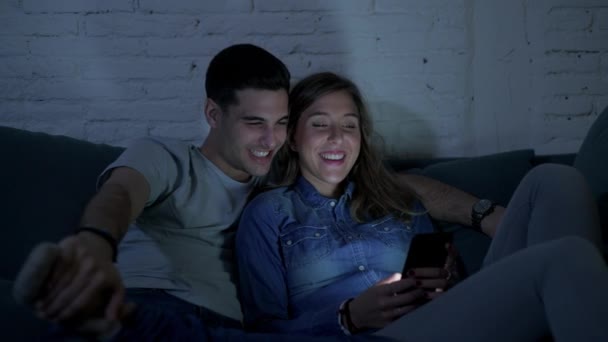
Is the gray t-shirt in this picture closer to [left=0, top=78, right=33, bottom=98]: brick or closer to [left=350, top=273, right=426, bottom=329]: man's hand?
[left=350, top=273, right=426, bottom=329]: man's hand

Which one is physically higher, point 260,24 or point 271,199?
point 260,24

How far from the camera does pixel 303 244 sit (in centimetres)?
164

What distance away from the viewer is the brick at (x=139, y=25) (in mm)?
2109

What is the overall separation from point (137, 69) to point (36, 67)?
33 centimetres

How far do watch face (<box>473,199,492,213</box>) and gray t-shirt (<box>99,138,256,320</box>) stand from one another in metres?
0.64

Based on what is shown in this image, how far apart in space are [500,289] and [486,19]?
1318 mm

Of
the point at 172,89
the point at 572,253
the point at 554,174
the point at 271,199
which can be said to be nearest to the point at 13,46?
the point at 172,89

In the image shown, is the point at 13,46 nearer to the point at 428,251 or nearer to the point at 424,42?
the point at 424,42

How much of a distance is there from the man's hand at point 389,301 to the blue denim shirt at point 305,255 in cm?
12

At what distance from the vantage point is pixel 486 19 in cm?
219

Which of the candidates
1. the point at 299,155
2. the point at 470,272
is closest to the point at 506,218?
the point at 470,272

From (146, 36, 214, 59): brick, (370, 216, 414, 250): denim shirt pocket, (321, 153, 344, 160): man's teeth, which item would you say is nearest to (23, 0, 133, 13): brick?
(146, 36, 214, 59): brick

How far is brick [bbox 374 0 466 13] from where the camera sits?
2172 millimetres

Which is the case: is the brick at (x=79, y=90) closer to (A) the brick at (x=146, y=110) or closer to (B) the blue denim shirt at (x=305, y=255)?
(A) the brick at (x=146, y=110)
